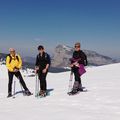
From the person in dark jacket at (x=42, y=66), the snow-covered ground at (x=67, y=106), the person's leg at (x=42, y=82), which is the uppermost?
the person in dark jacket at (x=42, y=66)

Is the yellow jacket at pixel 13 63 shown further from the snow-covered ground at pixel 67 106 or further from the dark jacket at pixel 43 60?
the snow-covered ground at pixel 67 106

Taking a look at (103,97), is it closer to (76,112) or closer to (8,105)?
(76,112)

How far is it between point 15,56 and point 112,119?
25.1 ft

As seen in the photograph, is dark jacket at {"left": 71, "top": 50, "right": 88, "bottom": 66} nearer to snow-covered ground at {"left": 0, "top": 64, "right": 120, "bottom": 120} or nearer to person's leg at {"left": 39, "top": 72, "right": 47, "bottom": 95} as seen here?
snow-covered ground at {"left": 0, "top": 64, "right": 120, "bottom": 120}

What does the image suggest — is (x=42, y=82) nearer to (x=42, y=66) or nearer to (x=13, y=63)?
(x=42, y=66)

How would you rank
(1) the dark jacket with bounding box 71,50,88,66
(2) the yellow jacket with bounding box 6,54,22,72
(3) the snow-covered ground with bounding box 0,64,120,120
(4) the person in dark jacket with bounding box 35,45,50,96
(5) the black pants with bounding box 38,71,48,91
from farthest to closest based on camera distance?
1. (2) the yellow jacket with bounding box 6,54,22,72
2. (5) the black pants with bounding box 38,71,48,91
3. (4) the person in dark jacket with bounding box 35,45,50,96
4. (1) the dark jacket with bounding box 71,50,88,66
5. (3) the snow-covered ground with bounding box 0,64,120,120

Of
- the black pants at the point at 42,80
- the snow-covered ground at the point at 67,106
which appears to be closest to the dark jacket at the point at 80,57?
the snow-covered ground at the point at 67,106

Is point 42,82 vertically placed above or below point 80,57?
below

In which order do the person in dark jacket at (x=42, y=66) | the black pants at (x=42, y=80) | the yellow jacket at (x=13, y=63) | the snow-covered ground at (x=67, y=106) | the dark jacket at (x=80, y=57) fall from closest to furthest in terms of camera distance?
the snow-covered ground at (x=67, y=106) → the dark jacket at (x=80, y=57) → the person in dark jacket at (x=42, y=66) → the black pants at (x=42, y=80) → the yellow jacket at (x=13, y=63)

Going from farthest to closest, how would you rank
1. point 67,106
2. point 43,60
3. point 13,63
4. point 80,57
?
point 13,63
point 43,60
point 80,57
point 67,106

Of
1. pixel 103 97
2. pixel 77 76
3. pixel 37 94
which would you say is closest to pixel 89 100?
pixel 103 97

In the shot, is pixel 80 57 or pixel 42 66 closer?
Answer: pixel 80 57

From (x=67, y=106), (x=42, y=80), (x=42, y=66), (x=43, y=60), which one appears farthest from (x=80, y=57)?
(x=67, y=106)

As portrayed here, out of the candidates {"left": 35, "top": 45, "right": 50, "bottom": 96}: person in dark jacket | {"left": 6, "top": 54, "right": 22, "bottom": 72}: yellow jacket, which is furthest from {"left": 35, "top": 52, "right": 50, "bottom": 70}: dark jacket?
{"left": 6, "top": 54, "right": 22, "bottom": 72}: yellow jacket
